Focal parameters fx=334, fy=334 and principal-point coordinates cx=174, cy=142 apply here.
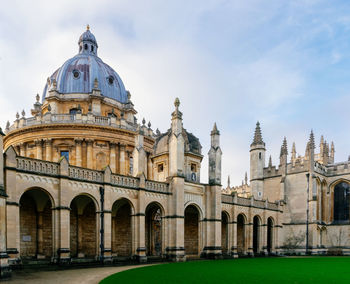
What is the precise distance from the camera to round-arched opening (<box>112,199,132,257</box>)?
28.7 metres

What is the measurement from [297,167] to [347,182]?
293 inches

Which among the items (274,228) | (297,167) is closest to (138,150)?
(274,228)

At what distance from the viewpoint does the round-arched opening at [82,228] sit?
27.0 m

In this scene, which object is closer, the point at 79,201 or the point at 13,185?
the point at 13,185

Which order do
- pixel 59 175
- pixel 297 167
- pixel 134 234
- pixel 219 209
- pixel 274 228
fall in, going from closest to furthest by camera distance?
1. pixel 59 175
2. pixel 134 234
3. pixel 219 209
4. pixel 274 228
5. pixel 297 167

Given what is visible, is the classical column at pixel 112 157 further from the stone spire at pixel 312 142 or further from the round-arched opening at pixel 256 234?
the stone spire at pixel 312 142

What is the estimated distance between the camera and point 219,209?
105 feet

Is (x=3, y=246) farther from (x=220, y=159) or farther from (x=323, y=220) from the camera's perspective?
(x=323, y=220)

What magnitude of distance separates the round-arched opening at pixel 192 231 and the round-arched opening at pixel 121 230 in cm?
641

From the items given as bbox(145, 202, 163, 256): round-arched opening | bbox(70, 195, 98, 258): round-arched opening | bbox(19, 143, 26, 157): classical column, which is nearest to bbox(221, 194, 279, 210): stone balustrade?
bbox(145, 202, 163, 256): round-arched opening

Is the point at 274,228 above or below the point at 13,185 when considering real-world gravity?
below

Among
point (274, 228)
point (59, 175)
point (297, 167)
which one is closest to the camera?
point (59, 175)

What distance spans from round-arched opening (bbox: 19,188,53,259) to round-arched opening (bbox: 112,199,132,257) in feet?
18.5

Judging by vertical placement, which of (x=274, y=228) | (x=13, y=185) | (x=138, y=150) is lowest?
(x=274, y=228)
